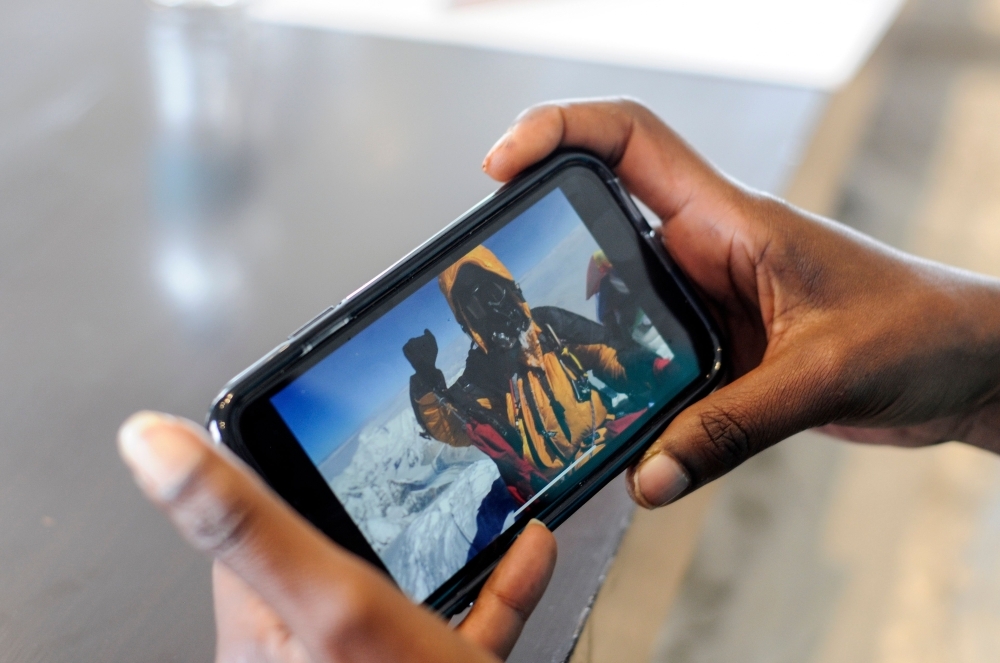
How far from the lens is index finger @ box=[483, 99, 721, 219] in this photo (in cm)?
45

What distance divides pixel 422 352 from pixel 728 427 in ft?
0.49

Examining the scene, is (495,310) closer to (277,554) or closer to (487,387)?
(487,387)

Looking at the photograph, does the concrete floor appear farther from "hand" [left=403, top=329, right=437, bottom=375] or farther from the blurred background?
"hand" [left=403, top=329, right=437, bottom=375]

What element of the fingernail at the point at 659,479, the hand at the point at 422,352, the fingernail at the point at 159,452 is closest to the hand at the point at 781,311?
the fingernail at the point at 659,479

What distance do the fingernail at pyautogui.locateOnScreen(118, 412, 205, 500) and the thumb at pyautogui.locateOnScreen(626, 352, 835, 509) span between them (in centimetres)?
23

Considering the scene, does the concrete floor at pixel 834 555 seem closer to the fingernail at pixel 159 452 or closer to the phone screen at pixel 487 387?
the phone screen at pixel 487 387

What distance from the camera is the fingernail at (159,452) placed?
0.76ft

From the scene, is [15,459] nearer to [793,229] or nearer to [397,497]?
[397,497]

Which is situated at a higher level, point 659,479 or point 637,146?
point 637,146

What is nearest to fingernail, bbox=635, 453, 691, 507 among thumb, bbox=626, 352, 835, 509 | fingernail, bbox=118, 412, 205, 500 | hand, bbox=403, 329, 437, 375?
thumb, bbox=626, 352, 835, 509

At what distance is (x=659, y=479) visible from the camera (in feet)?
1.29

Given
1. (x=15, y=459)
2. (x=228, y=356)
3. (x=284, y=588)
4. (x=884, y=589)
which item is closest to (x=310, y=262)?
(x=228, y=356)

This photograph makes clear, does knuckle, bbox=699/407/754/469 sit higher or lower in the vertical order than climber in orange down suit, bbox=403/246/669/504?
lower

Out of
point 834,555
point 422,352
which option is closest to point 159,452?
point 422,352
